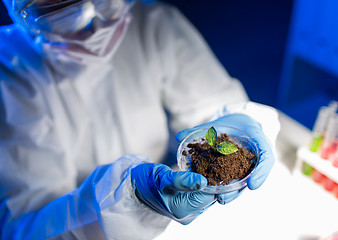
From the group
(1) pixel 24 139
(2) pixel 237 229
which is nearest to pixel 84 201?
(1) pixel 24 139

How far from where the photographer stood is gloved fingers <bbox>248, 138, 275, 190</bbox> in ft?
2.56

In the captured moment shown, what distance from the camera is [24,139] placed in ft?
3.43

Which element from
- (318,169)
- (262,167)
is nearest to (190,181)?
(262,167)

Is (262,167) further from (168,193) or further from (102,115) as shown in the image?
(102,115)

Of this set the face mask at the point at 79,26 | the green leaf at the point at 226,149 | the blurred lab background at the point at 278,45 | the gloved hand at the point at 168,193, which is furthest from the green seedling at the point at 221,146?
the blurred lab background at the point at 278,45

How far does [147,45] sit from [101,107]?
43 cm

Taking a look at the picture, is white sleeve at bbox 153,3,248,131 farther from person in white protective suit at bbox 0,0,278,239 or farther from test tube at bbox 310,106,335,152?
test tube at bbox 310,106,335,152

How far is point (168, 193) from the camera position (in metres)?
0.81

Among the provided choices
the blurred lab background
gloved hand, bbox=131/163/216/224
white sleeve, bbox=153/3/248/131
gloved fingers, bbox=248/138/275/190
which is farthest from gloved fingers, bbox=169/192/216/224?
Answer: the blurred lab background

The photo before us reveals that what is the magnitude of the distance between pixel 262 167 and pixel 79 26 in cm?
87

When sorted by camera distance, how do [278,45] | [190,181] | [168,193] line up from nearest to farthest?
[190,181] < [168,193] < [278,45]

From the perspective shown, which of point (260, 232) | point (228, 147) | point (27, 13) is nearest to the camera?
point (228, 147)

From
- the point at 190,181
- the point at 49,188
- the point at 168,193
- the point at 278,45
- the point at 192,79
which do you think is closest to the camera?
the point at 190,181

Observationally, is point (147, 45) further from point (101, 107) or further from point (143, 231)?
point (143, 231)
